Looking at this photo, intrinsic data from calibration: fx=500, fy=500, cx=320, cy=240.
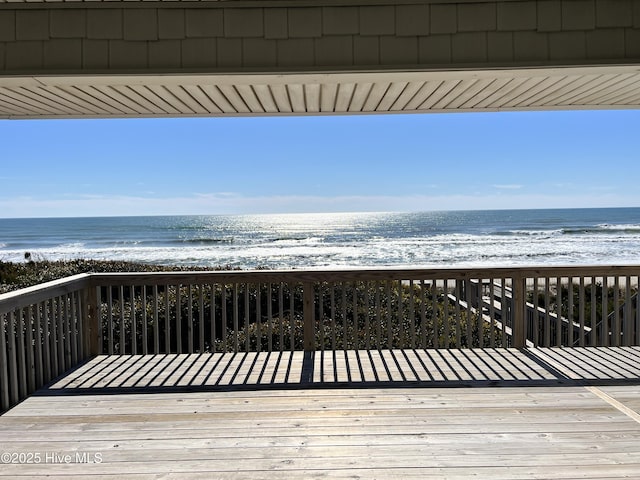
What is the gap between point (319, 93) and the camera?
11.6ft

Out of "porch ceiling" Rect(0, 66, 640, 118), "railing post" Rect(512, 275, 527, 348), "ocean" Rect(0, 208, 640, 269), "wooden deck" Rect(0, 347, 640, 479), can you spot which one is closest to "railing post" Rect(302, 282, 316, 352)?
"wooden deck" Rect(0, 347, 640, 479)

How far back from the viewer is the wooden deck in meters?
2.39

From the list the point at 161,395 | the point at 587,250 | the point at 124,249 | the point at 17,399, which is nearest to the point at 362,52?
the point at 161,395

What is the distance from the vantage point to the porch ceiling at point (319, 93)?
321cm

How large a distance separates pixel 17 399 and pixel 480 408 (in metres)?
3.01

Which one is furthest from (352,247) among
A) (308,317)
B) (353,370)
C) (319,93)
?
(319,93)

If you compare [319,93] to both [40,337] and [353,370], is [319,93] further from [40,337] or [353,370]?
[40,337]

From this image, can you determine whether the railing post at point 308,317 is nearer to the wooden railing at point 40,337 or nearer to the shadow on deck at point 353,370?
the shadow on deck at point 353,370

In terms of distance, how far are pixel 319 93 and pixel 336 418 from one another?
2.17m

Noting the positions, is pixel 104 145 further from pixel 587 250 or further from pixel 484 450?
pixel 484 450

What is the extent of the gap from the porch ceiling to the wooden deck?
2.05m

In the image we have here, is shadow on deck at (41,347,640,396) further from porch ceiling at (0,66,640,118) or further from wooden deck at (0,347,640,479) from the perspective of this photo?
porch ceiling at (0,66,640,118)

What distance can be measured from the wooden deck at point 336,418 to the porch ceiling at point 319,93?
2.05 metres

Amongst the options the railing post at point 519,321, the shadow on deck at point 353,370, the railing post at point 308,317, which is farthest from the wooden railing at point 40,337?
the railing post at point 519,321
